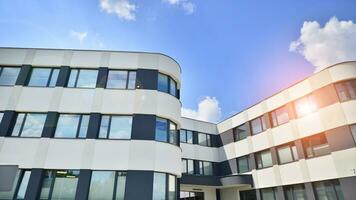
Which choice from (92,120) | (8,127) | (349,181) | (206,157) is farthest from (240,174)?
(8,127)

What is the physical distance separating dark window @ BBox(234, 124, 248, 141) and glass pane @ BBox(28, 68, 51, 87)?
18464 mm

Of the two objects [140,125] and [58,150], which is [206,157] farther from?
[58,150]

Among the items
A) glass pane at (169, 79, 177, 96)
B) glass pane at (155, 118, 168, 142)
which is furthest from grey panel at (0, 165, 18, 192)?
glass pane at (169, 79, 177, 96)

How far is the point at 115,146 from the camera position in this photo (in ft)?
46.4

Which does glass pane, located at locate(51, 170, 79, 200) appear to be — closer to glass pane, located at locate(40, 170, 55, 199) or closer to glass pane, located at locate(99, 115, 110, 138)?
glass pane, located at locate(40, 170, 55, 199)

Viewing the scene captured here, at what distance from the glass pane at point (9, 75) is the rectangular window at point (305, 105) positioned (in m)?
21.4

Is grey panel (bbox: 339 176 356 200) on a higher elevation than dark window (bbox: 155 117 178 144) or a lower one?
lower

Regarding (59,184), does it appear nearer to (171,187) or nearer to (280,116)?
(171,187)

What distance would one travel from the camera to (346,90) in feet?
54.6

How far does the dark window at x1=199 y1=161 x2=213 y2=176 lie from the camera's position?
973 inches

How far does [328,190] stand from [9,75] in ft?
77.0

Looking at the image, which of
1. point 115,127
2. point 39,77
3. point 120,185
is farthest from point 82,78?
point 120,185

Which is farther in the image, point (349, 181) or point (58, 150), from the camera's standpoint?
point (349, 181)

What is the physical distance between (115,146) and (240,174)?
45.4ft
